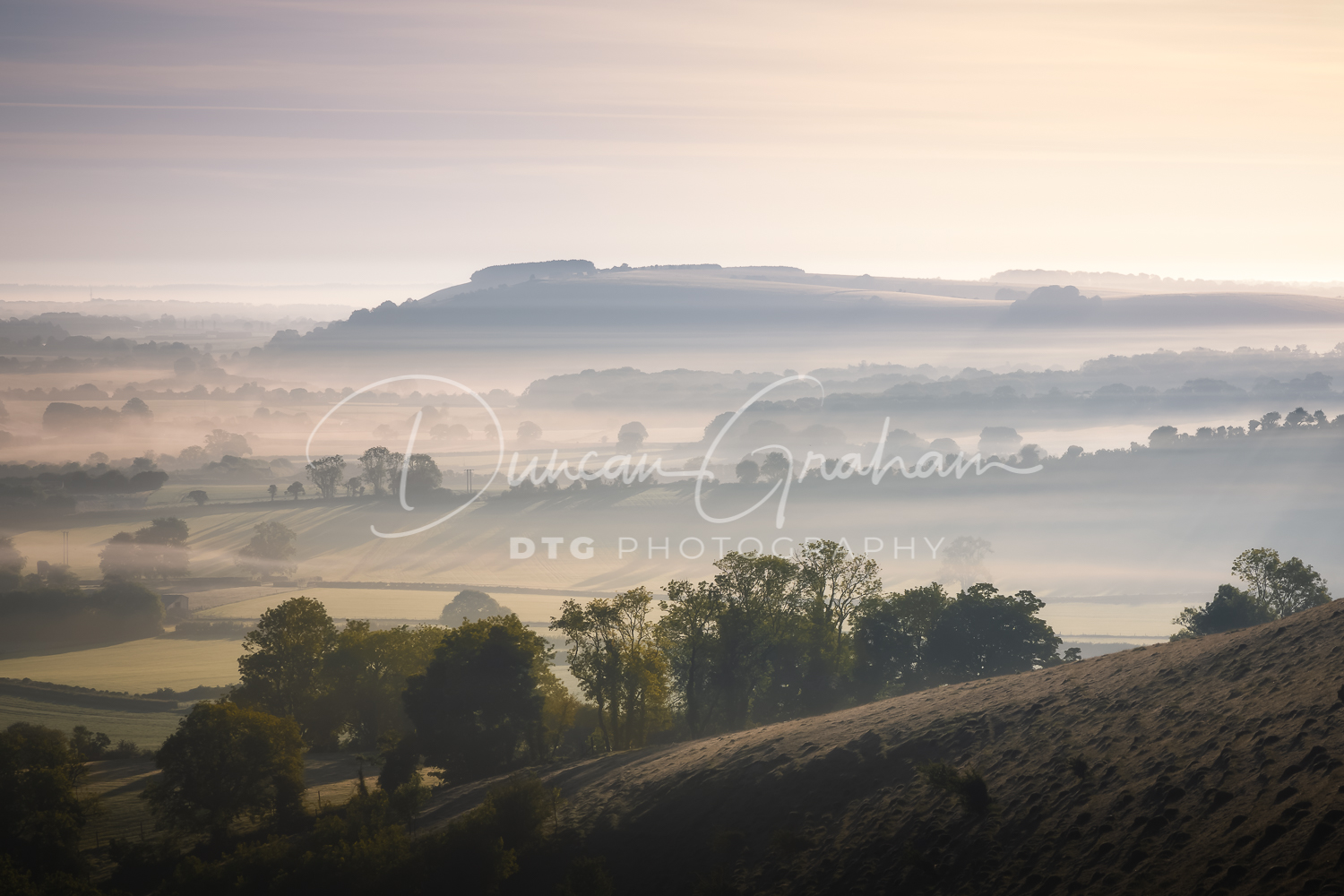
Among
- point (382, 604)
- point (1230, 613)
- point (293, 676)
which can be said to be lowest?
point (382, 604)

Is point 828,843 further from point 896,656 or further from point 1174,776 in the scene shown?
point 896,656

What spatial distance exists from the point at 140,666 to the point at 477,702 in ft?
242

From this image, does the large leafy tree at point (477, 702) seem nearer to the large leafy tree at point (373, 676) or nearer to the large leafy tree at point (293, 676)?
the large leafy tree at point (373, 676)

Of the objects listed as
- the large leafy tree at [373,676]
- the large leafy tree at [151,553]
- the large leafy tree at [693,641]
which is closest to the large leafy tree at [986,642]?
the large leafy tree at [693,641]

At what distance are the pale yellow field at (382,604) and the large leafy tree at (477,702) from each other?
7677cm

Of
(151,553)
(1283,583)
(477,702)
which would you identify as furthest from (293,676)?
(151,553)

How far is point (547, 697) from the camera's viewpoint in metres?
65.4

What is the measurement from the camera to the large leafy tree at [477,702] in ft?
190

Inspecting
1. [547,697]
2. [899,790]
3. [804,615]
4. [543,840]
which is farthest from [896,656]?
[543,840]

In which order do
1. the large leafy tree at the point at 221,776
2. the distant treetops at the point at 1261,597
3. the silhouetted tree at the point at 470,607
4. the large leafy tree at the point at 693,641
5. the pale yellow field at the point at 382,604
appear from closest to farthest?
the large leafy tree at the point at 221,776 < the large leafy tree at the point at 693,641 < the distant treetops at the point at 1261,597 < the pale yellow field at the point at 382,604 < the silhouetted tree at the point at 470,607

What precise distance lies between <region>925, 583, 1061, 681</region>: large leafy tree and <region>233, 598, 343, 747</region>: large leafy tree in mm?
51489

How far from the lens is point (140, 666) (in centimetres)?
10756

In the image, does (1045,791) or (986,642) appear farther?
(986,642)

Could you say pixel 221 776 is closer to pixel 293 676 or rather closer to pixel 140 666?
pixel 293 676
